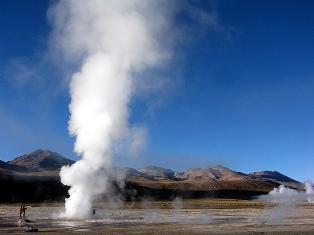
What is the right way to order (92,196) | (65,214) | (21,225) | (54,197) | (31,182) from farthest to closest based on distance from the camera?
(31,182) < (54,197) < (92,196) < (65,214) < (21,225)

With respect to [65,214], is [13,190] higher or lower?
higher

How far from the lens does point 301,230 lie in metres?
43.0

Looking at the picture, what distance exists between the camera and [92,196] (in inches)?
2987

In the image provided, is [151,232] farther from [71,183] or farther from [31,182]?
[31,182]

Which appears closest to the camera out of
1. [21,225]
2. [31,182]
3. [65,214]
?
[21,225]

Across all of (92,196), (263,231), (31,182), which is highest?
(31,182)

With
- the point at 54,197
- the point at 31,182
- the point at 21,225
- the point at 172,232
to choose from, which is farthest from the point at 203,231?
the point at 31,182

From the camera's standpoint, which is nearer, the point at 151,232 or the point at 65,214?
the point at 151,232

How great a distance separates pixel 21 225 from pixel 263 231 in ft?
74.8

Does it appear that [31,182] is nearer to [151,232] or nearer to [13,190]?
[13,190]

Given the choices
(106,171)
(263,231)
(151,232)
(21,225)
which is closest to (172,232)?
(151,232)

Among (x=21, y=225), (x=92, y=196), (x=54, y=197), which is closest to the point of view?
(x=21, y=225)

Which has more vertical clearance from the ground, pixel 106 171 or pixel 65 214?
pixel 106 171

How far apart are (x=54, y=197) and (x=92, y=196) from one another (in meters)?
83.2
